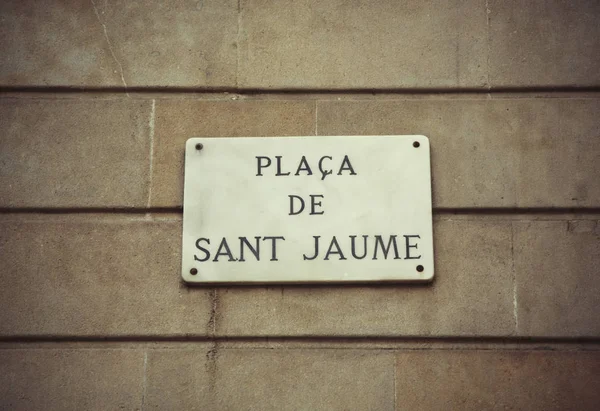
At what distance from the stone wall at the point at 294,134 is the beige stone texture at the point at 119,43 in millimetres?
12

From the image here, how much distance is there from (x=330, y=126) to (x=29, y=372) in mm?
2015

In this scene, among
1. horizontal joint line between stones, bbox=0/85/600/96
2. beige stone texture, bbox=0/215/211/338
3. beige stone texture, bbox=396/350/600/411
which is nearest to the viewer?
beige stone texture, bbox=396/350/600/411

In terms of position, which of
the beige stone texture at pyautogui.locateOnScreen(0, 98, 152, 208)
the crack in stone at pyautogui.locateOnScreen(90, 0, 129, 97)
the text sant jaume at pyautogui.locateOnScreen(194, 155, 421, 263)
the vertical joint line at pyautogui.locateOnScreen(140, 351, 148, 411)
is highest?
the crack in stone at pyautogui.locateOnScreen(90, 0, 129, 97)

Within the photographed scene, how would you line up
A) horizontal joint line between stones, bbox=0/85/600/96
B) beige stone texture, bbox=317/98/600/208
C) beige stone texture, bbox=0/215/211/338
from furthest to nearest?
horizontal joint line between stones, bbox=0/85/600/96 → beige stone texture, bbox=317/98/600/208 → beige stone texture, bbox=0/215/211/338

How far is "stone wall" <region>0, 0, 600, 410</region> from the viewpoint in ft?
11.1

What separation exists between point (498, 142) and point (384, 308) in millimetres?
1095

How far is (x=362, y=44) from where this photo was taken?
378 cm

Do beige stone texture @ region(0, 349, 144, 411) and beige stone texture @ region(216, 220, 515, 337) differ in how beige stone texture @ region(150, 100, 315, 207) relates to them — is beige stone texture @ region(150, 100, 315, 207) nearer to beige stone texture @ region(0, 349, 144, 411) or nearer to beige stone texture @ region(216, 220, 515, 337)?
beige stone texture @ region(216, 220, 515, 337)

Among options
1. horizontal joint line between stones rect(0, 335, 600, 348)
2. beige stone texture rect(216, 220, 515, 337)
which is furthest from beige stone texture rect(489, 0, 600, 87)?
horizontal joint line between stones rect(0, 335, 600, 348)

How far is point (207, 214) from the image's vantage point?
3510 millimetres

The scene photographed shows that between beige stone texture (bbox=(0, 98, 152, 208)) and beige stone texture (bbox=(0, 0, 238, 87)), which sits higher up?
beige stone texture (bbox=(0, 0, 238, 87))

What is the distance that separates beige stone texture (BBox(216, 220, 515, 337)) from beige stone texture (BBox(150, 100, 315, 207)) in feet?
2.64

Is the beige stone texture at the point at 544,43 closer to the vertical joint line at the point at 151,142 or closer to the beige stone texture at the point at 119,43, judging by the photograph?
the beige stone texture at the point at 119,43

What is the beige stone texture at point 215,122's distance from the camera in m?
3.66
